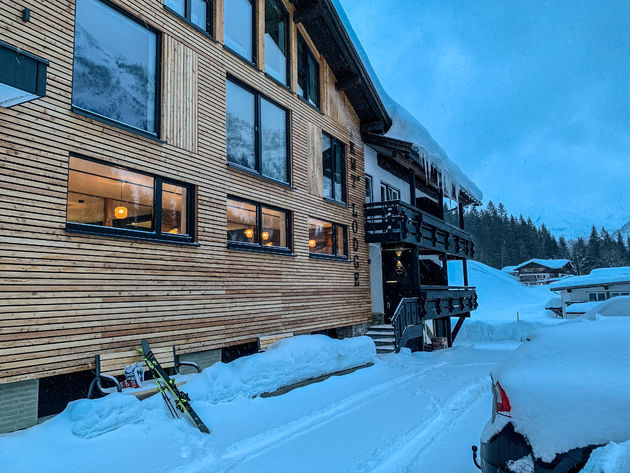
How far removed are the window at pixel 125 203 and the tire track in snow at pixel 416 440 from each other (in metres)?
5.33

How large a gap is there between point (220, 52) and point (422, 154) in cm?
931

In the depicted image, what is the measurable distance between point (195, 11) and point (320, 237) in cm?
689

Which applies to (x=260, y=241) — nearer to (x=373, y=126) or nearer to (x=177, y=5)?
(x=177, y=5)

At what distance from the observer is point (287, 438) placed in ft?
19.3

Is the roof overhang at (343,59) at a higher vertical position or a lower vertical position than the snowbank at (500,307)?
higher

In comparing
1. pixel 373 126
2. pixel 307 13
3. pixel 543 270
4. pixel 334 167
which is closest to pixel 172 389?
pixel 334 167

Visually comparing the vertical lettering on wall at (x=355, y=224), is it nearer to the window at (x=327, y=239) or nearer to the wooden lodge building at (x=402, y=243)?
the window at (x=327, y=239)

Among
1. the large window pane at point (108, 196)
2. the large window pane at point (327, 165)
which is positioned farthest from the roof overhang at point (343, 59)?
the large window pane at point (108, 196)

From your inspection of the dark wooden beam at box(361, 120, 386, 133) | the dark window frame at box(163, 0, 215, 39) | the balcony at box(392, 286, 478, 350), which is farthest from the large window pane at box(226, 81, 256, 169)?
the balcony at box(392, 286, 478, 350)

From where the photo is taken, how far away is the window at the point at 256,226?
10.1m

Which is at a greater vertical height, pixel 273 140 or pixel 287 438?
pixel 273 140

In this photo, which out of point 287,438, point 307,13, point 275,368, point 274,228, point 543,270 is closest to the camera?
point 287,438

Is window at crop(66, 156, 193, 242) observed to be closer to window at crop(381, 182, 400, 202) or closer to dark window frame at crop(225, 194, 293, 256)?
dark window frame at crop(225, 194, 293, 256)

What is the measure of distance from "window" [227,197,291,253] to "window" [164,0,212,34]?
3.90m
